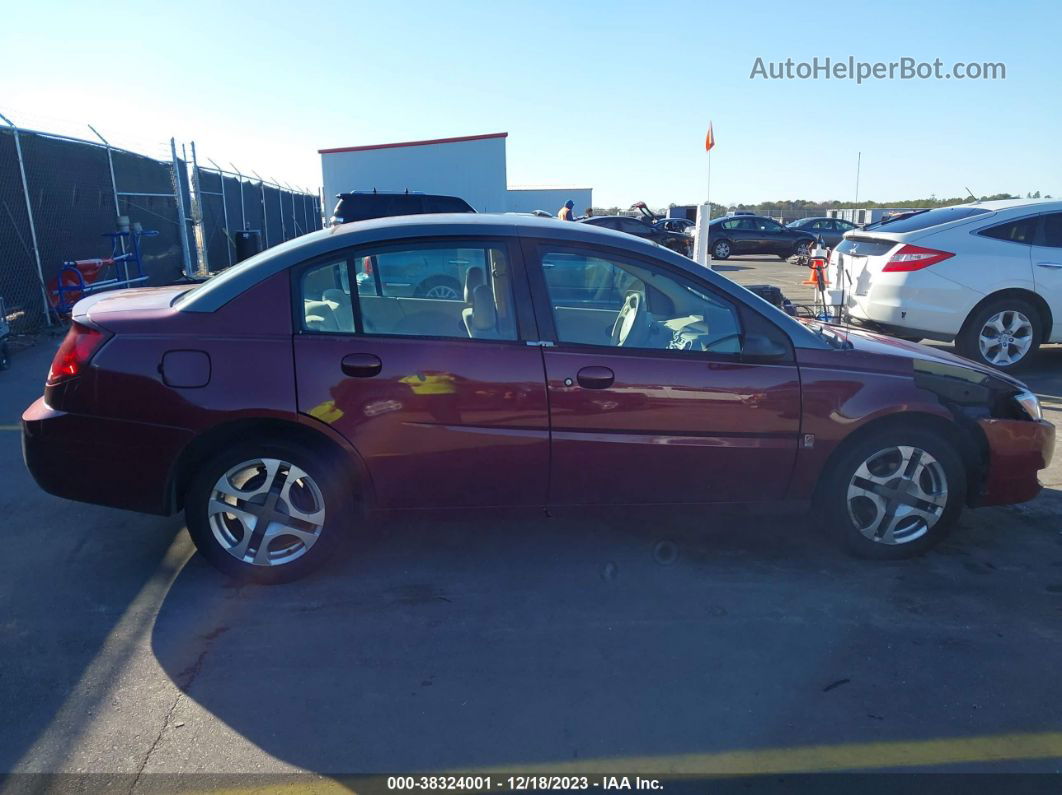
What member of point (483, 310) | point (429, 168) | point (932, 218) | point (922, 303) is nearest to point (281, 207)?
point (429, 168)

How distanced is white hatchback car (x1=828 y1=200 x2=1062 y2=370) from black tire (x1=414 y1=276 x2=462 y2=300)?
5676mm

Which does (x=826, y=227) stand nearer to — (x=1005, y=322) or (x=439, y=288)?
(x=1005, y=322)

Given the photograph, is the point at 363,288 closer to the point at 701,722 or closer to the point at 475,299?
the point at 475,299

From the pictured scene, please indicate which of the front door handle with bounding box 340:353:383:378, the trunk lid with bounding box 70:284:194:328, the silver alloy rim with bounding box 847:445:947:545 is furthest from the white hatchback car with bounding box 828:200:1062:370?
the trunk lid with bounding box 70:284:194:328

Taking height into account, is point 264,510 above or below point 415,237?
below

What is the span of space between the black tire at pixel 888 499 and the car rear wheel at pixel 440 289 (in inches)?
80.6

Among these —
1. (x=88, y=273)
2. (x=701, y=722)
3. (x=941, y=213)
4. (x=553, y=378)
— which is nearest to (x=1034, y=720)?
(x=701, y=722)

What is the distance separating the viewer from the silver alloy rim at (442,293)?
370 cm

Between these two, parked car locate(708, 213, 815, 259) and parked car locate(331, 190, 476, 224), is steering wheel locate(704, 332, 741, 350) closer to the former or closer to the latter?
parked car locate(331, 190, 476, 224)

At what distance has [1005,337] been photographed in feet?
25.7

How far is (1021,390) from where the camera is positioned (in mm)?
4004

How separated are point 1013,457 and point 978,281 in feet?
14.5

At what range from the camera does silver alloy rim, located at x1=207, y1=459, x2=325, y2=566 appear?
3.51m

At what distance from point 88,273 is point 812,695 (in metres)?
10.7
